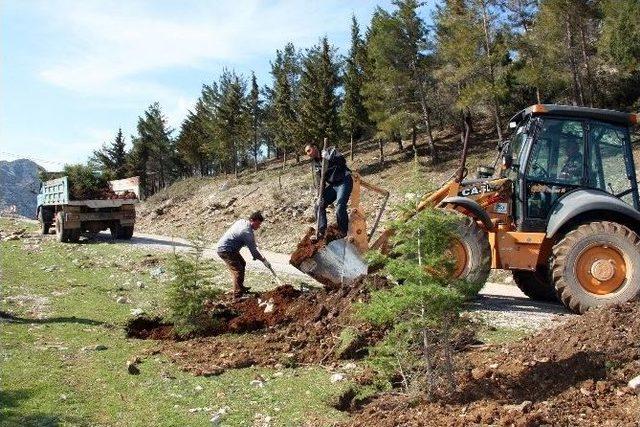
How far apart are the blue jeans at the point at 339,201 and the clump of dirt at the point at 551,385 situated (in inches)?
146

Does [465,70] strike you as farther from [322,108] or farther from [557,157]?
[557,157]

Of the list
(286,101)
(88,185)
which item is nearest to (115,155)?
(286,101)

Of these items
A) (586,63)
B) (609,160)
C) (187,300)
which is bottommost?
(187,300)

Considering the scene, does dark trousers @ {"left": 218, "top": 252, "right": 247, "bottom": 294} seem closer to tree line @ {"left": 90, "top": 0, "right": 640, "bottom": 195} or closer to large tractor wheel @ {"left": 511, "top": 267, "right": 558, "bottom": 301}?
large tractor wheel @ {"left": 511, "top": 267, "right": 558, "bottom": 301}

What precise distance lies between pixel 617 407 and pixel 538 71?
87.6ft

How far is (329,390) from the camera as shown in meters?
5.86

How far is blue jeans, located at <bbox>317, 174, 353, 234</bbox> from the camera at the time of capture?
9.51 m

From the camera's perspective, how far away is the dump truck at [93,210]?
66.5 ft

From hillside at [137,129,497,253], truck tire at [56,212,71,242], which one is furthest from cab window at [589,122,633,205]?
truck tire at [56,212,71,242]

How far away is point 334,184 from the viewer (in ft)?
32.8

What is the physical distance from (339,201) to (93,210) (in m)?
14.1

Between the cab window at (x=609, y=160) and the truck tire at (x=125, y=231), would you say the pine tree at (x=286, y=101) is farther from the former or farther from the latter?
the cab window at (x=609, y=160)

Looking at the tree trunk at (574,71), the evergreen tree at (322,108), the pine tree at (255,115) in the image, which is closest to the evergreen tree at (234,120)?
the pine tree at (255,115)

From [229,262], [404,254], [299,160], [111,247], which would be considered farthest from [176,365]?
[299,160]
